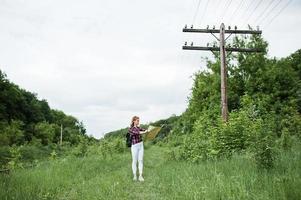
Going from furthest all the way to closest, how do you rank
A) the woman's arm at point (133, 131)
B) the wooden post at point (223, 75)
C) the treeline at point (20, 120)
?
→ the treeline at point (20, 120), the wooden post at point (223, 75), the woman's arm at point (133, 131)

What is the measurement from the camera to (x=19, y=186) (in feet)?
38.5

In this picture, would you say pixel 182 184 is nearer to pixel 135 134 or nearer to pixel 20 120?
pixel 135 134

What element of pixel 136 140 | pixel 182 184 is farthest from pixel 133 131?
pixel 182 184

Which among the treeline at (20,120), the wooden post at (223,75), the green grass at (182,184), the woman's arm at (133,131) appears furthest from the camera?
the treeline at (20,120)

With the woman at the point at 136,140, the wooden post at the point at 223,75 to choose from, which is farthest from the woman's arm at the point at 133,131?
the wooden post at the point at 223,75

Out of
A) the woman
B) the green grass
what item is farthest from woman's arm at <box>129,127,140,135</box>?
the green grass

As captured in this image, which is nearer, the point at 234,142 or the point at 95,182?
the point at 95,182

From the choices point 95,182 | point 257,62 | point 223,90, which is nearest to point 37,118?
point 257,62

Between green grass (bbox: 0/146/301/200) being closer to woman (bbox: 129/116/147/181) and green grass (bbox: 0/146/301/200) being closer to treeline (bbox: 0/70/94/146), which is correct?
woman (bbox: 129/116/147/181)

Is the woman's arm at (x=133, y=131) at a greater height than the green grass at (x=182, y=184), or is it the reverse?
the woman's arm at (x=133, y=131)

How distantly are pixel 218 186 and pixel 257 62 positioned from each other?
4058 centimetres

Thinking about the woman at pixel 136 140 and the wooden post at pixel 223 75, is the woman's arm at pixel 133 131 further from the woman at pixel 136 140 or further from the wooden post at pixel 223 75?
the wooden post at pixel 223 75

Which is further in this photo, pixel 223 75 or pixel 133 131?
pixel 223 75

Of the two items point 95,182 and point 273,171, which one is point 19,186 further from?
point 273,171
